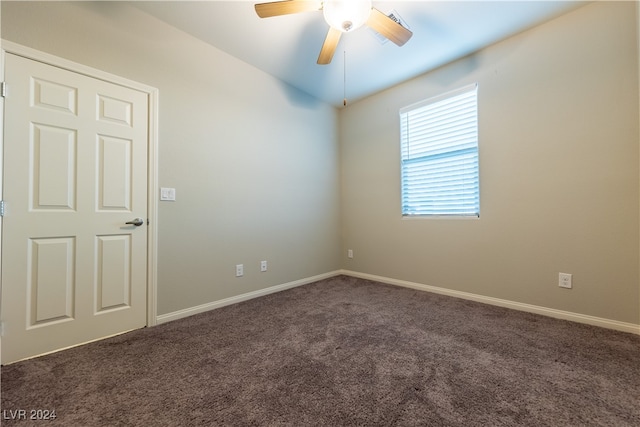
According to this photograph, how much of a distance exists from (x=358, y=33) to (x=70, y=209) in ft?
9.16

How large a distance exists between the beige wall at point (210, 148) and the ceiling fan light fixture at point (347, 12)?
1451 millimetres

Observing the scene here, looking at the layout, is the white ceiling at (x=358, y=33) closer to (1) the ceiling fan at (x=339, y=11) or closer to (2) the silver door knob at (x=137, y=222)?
(1) the ceiling fan at (x=339, y=11)

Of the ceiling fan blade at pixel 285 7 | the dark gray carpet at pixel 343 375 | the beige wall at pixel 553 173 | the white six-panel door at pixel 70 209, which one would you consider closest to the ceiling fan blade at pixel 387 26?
the ceiling fan blade at pixel 285 7

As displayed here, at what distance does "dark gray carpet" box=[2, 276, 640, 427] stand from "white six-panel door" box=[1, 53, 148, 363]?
0.22 metres

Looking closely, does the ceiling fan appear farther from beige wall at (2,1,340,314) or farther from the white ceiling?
beige wall at (2,1,340,314)

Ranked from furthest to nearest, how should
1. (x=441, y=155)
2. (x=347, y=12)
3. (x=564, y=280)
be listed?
(x=441, y=155) → (x=564, y=280) → (x=347, y=12)

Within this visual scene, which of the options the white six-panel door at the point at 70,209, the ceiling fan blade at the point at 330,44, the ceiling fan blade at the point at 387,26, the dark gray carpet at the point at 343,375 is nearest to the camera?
the dark gray carpet at the point at 343,375

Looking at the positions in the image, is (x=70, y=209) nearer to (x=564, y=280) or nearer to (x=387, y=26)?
(x=387, y=26)

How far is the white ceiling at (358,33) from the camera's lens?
6.84 ft

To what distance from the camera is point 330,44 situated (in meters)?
2.02

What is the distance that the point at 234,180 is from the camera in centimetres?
273

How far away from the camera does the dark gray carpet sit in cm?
117

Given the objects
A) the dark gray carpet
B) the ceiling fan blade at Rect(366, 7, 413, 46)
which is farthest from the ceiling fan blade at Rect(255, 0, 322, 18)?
the dark gray carpet

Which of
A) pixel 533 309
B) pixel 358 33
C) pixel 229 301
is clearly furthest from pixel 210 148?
pixel 533 309
